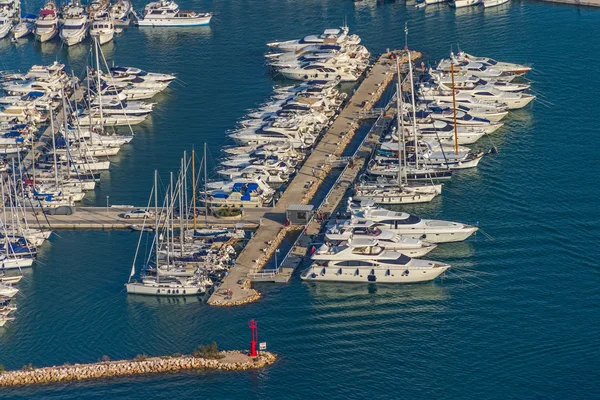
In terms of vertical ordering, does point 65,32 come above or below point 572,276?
above

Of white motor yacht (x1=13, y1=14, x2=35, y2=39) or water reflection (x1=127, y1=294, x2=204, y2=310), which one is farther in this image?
white motor yacht (x1=13, y1=14, x2=35, y2=39)

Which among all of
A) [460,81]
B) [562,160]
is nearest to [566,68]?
[460,81]

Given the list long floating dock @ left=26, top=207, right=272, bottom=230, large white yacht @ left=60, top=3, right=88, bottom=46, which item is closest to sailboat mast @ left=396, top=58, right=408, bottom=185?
long floating dock @ left=26, top=207, right=272, bottom=230

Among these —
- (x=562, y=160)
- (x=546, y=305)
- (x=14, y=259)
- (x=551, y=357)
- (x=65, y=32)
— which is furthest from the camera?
(x=65, y=32)

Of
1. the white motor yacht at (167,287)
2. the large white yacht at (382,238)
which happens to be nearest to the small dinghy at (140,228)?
the white motor yacht at (167,287)

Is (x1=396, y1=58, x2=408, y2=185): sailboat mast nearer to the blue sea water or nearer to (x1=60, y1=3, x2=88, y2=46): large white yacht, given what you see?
the blue sea water

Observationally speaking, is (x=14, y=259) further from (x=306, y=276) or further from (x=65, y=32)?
(x=65, y=32)
